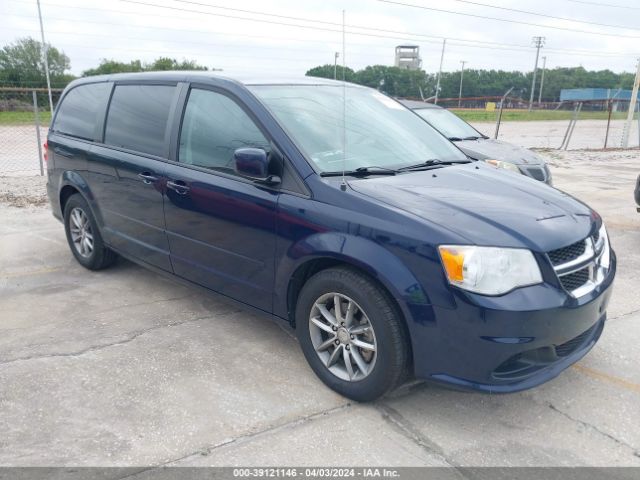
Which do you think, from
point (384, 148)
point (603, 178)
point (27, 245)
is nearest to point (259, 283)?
point (384, 148)

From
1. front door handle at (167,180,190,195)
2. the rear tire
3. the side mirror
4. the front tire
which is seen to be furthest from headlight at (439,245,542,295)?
the rear tire

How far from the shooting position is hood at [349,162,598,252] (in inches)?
111

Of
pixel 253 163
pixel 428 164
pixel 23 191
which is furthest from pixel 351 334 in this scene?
pixel 23 191

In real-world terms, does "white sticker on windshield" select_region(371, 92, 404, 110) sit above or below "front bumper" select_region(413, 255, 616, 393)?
above

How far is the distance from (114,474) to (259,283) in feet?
4.53

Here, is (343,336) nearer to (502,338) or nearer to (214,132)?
(502,338)

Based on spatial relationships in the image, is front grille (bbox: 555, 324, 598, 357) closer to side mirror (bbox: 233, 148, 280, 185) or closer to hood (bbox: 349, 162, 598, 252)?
hood (bbox: 349, 162, 598, 252)

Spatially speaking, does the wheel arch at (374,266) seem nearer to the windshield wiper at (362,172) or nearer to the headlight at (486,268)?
the headlight at (486,268)

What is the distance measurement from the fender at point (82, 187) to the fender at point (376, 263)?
2.47 m

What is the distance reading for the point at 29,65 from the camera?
3866 cm

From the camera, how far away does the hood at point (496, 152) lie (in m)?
7.95

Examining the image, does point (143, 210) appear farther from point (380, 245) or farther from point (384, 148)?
point (380, 245)

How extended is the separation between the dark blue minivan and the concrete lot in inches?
10.7

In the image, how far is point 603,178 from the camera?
11781 mm
